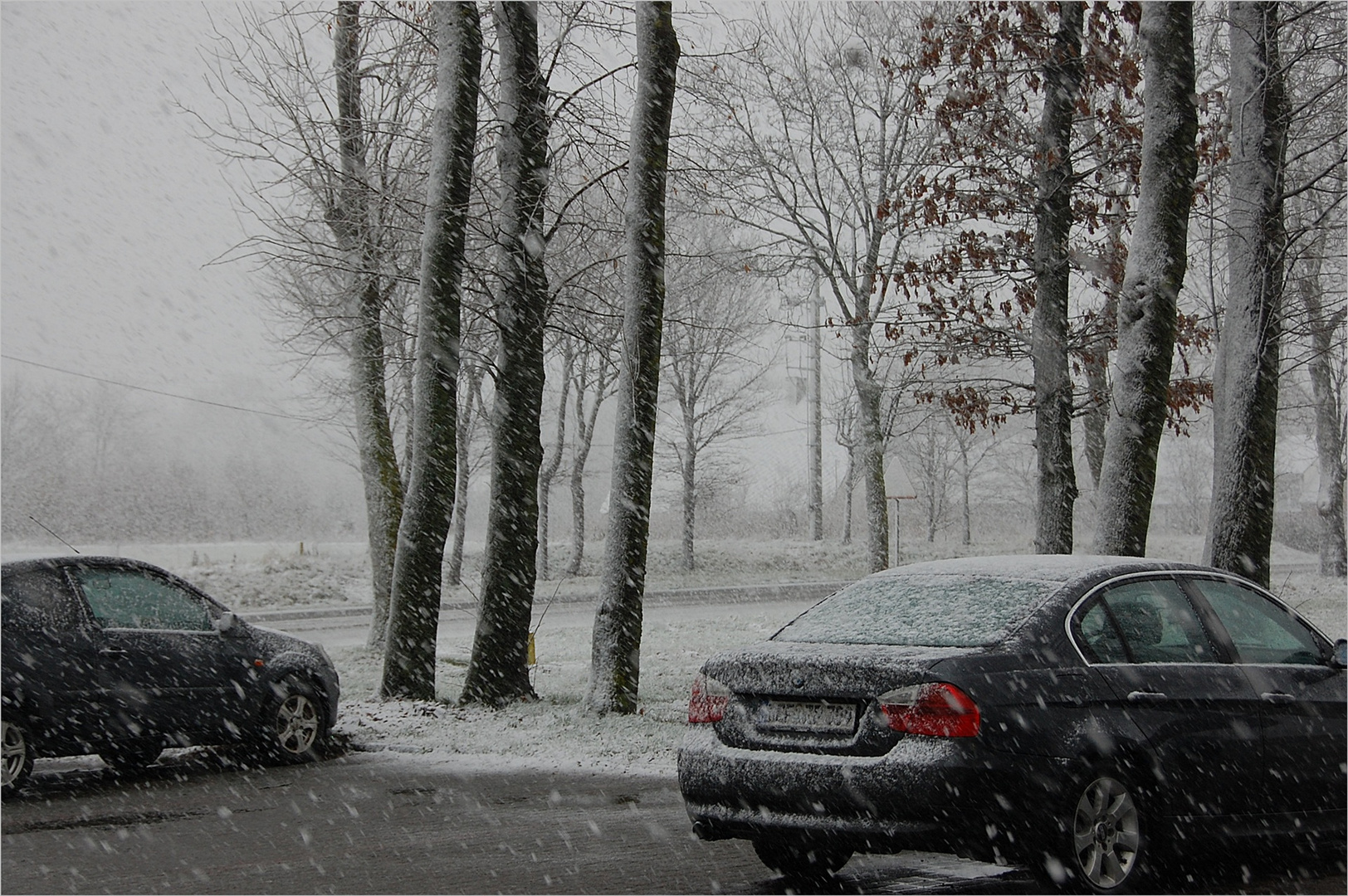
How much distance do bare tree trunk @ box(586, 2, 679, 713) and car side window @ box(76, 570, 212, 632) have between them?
3.60 m

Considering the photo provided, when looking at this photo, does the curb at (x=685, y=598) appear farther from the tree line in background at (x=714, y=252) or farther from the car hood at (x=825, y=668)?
the car hood at (x=825, y=668)

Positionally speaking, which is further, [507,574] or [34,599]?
[507,574]

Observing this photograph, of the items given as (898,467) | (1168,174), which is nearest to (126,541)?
(898,467)

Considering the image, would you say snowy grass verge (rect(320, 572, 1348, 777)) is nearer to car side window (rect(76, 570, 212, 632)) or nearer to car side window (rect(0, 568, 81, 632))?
car side window (rect(76, 570, 212, 632))

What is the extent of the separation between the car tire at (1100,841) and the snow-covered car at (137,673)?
6403 millimetres

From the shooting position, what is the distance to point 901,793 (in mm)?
4980

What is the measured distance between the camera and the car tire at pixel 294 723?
9.83m

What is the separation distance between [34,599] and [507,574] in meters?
4.83

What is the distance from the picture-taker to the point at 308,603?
28531mm

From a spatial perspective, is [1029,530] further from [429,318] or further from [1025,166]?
[429,318]

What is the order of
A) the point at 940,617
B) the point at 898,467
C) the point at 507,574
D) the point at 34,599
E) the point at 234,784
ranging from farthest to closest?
1. the point at 898,467
2. the point at 507,574
3. the point at 234,784
4. the point at 34,599
5. the point at 940,617

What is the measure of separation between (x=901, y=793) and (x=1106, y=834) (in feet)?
3.52

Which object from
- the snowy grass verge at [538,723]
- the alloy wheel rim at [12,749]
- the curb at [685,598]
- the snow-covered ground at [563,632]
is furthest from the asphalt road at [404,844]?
the curb at [685,598]

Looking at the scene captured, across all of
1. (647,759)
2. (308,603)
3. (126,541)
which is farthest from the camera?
(126,541)
